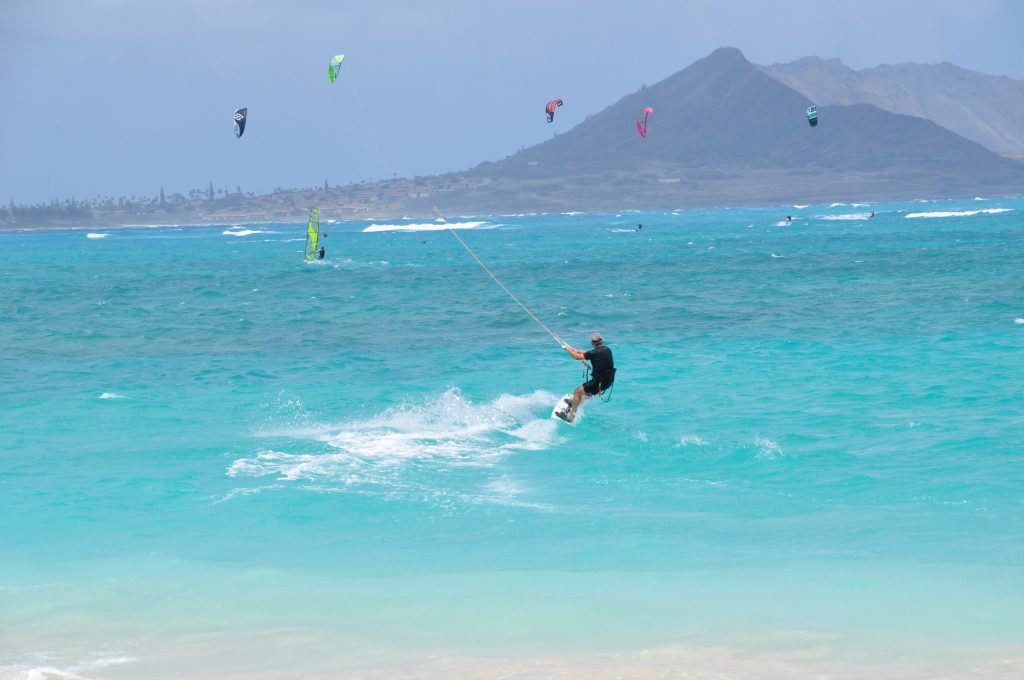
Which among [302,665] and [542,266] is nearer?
[302,665]

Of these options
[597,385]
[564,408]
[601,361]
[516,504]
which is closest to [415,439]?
[564,408]

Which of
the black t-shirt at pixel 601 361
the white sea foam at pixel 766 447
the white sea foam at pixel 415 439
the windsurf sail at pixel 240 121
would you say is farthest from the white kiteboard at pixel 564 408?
the windsurf sail at pixel 240 121

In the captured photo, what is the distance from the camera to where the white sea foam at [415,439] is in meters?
16.2

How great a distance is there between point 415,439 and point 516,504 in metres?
4.13

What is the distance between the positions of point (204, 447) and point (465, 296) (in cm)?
2850

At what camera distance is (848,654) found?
30.1ft

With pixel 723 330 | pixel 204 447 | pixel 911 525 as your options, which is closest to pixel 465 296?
pixel 723 330

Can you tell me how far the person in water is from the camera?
59.5 ft

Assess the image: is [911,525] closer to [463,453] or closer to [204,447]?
[463,453]

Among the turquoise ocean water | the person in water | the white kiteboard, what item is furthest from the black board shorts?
the turquoise ocean water

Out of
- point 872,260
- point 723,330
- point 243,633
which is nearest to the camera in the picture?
point 243,633

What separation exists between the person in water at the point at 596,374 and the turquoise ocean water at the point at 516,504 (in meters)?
0.52

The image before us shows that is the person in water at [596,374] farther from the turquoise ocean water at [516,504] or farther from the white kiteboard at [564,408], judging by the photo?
the turquoise ocean water at [516,504]

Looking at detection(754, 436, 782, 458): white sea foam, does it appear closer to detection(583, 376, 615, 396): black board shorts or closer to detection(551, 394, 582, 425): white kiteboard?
detection(583, 376, 615, 396): black board shorts
